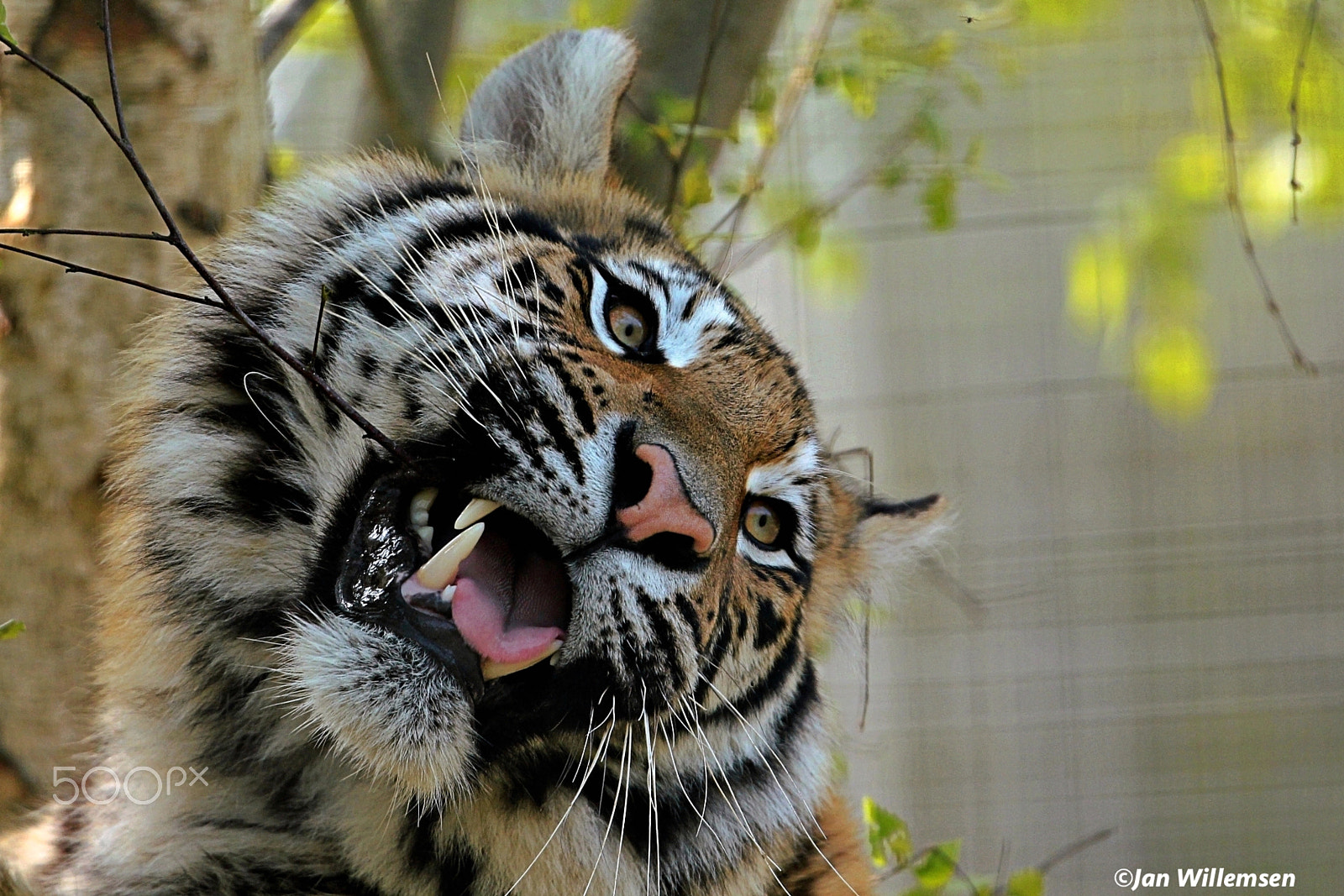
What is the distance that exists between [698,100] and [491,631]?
130 centimetres

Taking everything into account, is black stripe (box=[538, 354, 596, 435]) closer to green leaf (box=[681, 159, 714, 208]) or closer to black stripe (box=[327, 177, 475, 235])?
black stripe (box=[327, 177, 475, 235])

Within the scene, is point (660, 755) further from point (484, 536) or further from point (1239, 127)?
point (1239, 127)

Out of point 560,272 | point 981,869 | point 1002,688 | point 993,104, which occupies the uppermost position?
point 993,104

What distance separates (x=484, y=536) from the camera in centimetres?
146

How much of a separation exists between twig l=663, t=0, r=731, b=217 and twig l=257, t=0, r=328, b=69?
0.79 metres

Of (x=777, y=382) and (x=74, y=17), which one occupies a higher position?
(x=74, y=17)

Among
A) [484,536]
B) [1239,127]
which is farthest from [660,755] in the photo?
[1239,127]

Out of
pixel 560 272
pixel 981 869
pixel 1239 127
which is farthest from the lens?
pixel 981 869

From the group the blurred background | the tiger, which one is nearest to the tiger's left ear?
the tiger

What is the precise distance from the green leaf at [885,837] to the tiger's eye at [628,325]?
808 millimetres

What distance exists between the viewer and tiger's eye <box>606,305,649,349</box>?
5.75 ft

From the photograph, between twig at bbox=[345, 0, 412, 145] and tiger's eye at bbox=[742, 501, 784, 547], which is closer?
tiger's eye at bbox=[742, 501, 784, 547]

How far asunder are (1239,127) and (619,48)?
2.86 metres

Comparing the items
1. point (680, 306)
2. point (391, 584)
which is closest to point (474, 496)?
point (391, 584)
